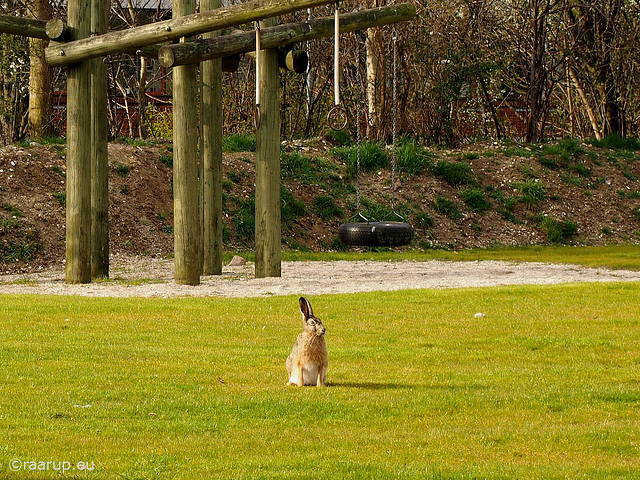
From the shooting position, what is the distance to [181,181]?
15.0 m

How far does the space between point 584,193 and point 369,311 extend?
15.8 meters

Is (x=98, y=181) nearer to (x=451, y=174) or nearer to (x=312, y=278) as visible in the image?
(x=312, y=278)

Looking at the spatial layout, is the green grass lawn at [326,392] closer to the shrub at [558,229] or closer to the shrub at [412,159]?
the shrub at [558,229]

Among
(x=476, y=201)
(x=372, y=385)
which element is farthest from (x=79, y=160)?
(x=476, y=201)

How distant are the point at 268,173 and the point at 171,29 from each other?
9.02 ft

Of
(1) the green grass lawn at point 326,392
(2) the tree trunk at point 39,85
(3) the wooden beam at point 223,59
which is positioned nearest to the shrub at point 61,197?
(2) the tree trunk at point 39,85

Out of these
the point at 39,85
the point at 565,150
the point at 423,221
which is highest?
the point at 39,85

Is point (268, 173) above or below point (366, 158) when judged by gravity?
below

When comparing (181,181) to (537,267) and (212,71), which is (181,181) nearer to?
(212,71)

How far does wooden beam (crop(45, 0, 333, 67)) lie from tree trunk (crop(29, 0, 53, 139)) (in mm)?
9380

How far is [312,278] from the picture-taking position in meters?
16.7

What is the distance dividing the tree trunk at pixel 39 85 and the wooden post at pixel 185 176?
1022 cm

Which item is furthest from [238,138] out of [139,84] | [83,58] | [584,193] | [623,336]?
[623,336]

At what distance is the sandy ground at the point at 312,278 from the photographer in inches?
582
